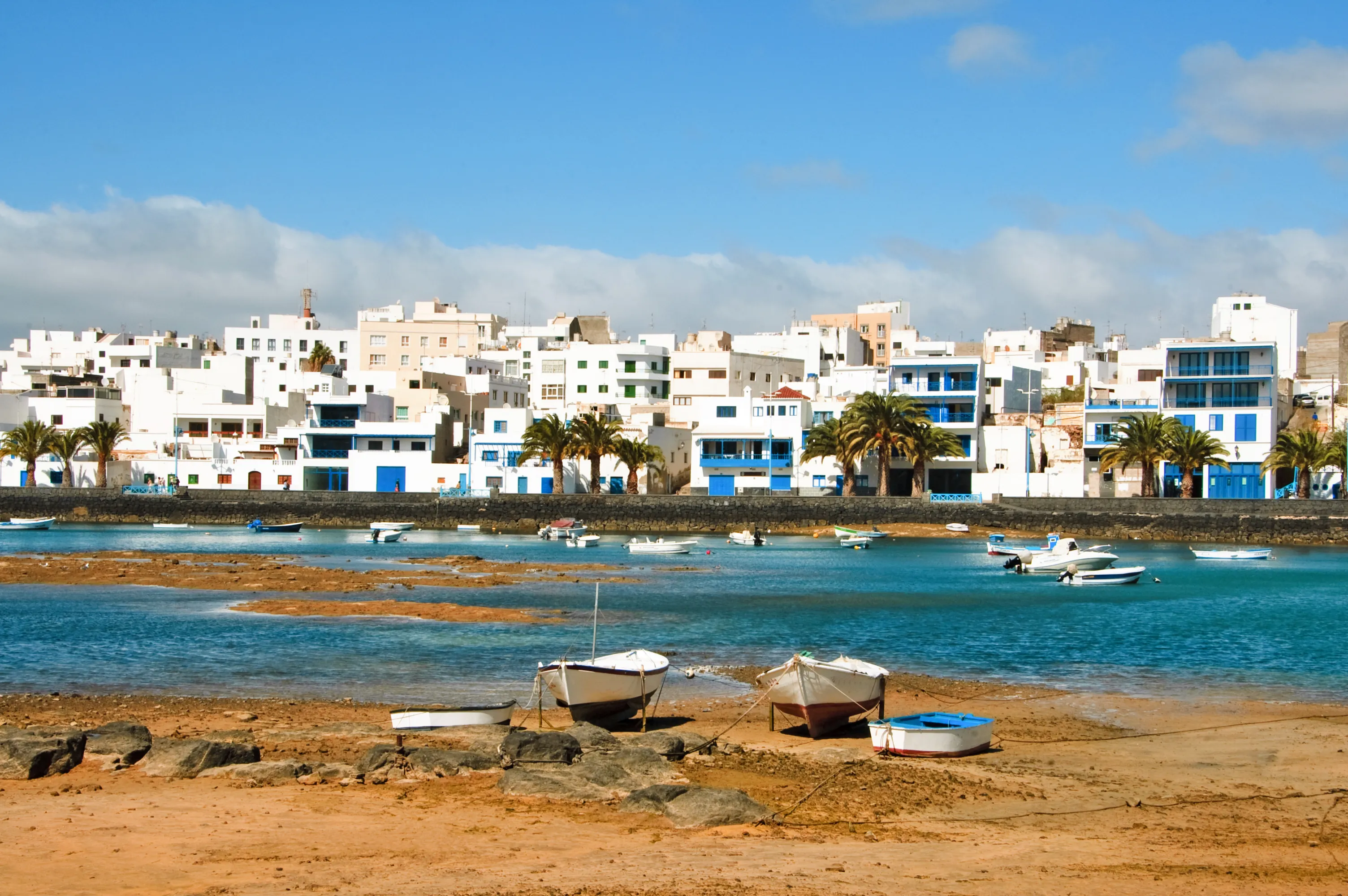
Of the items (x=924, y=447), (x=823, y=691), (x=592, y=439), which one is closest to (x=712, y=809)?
(x=823, y=691)

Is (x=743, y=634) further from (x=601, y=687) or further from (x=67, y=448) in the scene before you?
(x=67, y=448)

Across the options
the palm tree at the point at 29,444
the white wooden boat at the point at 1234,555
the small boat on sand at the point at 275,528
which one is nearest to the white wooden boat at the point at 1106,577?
the white wooden boat at the point at 1234,555

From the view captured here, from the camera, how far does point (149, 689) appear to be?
2670cm

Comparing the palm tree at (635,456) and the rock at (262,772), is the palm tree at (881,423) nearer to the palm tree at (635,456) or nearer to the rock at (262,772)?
the palm tree at (635,456)

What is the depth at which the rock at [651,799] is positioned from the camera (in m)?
16.2

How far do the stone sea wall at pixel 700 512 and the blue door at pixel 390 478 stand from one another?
4.47m

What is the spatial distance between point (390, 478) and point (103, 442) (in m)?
22.2

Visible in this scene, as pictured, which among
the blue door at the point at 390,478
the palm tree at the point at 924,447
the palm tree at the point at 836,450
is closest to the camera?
the palm tree at the point at 924,447

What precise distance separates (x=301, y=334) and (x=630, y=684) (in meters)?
150

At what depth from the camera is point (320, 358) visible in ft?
453

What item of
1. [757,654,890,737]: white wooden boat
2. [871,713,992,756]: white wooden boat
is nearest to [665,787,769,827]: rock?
[871,713,992,756]: white wooden boat

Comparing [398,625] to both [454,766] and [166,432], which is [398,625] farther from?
[166,432]

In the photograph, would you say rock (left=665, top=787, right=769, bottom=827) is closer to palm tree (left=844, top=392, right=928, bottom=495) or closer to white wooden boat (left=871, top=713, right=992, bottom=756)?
white wooden boat (left=871, top=713, right=992, bottom=756)

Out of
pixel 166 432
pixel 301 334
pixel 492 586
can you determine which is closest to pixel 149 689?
pixel 492 586
